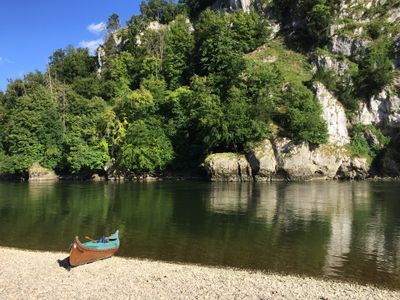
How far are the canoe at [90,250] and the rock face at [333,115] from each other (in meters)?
65.5

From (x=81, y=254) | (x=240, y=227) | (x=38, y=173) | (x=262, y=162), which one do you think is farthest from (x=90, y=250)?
(x=38, y=173)

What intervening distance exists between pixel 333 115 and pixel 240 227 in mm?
58337

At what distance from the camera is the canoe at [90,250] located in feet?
71.6

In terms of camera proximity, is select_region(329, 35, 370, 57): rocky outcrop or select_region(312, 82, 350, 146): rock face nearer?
select_region(312, 82, 350, 146): rock face

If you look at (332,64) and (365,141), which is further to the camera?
(332,64)

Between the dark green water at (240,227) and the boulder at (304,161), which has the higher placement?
the boulder at (304,161)

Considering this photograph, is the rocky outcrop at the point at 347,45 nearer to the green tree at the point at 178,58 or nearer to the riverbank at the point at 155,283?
the green tree at the point at 178,58

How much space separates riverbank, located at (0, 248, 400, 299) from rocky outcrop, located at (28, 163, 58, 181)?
7461 cm

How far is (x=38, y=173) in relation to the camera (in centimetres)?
9325

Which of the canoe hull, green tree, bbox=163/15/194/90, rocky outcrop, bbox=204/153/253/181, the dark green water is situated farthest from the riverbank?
green tree, bbox=163/15/194/90

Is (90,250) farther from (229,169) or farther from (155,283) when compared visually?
(229,169)

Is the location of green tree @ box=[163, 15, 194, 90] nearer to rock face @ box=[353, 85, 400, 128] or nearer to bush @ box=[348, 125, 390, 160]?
rock face @ box=[353, 85, 400, 128]

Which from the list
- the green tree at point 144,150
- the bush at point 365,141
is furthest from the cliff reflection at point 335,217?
the green tree at point 144,150

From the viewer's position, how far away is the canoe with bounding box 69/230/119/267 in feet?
71.6
